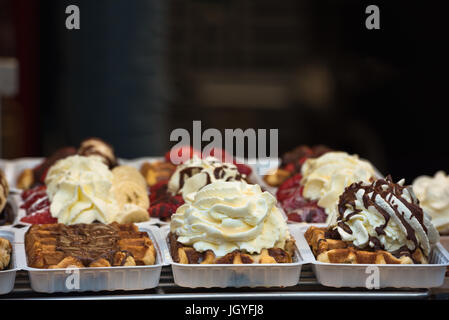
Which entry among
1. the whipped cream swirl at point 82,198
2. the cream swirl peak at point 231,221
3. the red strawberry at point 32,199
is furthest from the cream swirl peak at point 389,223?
the red strawberry at point 32,199

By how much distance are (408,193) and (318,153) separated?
1161 mm

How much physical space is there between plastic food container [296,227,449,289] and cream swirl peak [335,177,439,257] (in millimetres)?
82

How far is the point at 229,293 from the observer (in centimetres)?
269

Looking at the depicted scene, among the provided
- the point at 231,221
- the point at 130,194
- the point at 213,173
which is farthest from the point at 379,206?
the point at 130,194

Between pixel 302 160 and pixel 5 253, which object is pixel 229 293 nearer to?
pixel 5 253

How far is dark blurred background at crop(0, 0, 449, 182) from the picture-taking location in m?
4.79

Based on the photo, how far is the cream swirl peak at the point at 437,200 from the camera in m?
3.36

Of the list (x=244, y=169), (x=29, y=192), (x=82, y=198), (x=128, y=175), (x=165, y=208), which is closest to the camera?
(x=82, y=198)

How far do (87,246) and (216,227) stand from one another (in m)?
0.46

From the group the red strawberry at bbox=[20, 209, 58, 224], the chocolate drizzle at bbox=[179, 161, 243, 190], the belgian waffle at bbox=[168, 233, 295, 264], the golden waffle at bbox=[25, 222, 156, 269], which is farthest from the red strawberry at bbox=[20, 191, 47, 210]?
the belgian waffle at bbox=[168, 233, 295, 264]

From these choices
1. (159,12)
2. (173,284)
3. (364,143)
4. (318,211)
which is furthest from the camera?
(364,143)
